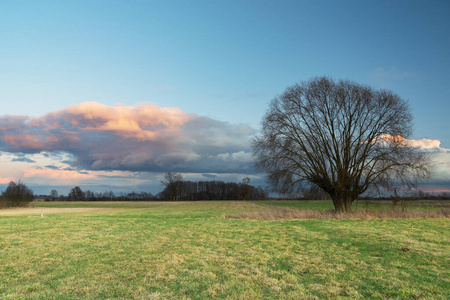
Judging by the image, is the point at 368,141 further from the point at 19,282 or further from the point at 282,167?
the point at 19,282

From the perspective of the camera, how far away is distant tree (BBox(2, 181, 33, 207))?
227ft

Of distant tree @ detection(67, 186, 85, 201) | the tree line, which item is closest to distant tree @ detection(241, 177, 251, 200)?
the tree line

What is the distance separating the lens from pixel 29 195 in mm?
73375

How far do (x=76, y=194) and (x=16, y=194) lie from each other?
262 ft

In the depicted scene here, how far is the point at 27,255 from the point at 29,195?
78.9 metres

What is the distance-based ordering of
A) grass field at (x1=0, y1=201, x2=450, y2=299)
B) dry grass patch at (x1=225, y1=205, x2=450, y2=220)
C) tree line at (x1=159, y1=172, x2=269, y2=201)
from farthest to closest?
1. tree line at (x1=159, y1=172, x2=269, y2=201)
2. dry grass patch at (x1=225, y1=205, x2=450, y2=220)
3. grass field at (x1=0, y1=201, x2=450, y2=299)

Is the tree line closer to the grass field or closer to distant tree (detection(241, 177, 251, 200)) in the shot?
distant tree (detection(241, 177, 251, 200))

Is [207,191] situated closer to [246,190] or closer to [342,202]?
[246,190]

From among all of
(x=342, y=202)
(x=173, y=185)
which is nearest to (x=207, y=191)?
(x=173, y=185)

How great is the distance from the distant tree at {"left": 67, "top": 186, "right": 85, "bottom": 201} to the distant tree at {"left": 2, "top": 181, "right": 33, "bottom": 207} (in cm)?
7562

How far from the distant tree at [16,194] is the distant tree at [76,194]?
7562 centimetres

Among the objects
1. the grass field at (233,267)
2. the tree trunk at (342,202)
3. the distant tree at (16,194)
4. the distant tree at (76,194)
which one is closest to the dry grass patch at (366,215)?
the tree trunk at (342,202)

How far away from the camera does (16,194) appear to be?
70.3 meters

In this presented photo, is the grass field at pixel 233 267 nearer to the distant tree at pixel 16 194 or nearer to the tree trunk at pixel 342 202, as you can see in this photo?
the tree trunk at pixel 342 202
